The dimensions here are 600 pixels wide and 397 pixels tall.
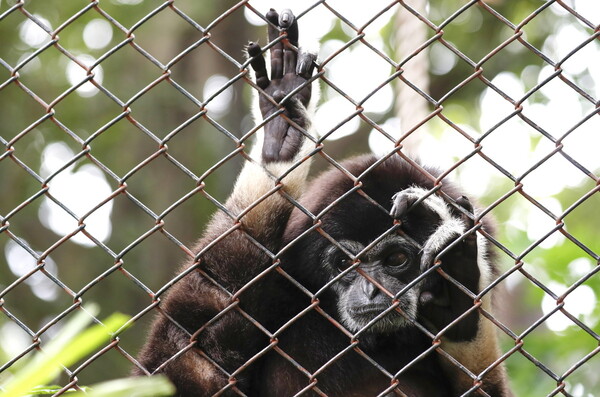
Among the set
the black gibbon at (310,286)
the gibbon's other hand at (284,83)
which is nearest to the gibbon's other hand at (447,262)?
the black gibbon at (310,286)

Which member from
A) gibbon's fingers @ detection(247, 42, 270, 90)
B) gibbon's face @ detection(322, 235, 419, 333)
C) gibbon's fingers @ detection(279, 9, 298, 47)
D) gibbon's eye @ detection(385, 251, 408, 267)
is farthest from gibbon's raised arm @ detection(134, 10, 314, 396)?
gibbon's eye @ detection(385, 251, 408, 267)

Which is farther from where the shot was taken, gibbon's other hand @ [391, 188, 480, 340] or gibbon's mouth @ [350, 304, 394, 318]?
gibbon's mouth @ [350, 304, 394, 318]

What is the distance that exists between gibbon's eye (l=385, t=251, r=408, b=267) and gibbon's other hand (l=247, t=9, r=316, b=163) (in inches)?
37.0

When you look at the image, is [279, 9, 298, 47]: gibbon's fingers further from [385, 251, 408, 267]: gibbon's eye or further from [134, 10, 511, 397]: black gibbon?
[385, 251, 408, 267]: gibbon's eye

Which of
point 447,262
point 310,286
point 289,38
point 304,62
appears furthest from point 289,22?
point 310,286

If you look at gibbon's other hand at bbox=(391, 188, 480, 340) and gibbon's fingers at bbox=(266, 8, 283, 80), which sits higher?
gibbon's fingers at bbox=(266, 8, 283, 80)

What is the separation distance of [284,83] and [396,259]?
135cm

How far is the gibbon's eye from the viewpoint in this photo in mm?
4824

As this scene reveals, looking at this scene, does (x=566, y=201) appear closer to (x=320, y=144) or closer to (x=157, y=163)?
(x=157, y=163)

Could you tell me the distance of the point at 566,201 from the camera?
1181 cm

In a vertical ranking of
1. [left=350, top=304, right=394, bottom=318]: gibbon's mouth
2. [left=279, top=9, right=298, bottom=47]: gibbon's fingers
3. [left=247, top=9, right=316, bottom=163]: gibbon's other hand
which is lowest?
[left=350, top=304, right=394, bottom=318]: gibbon's mouth

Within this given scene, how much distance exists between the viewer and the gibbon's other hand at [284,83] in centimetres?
397

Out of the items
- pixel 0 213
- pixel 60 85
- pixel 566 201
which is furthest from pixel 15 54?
pixel 566 201

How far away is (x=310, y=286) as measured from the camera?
5.07 meters
